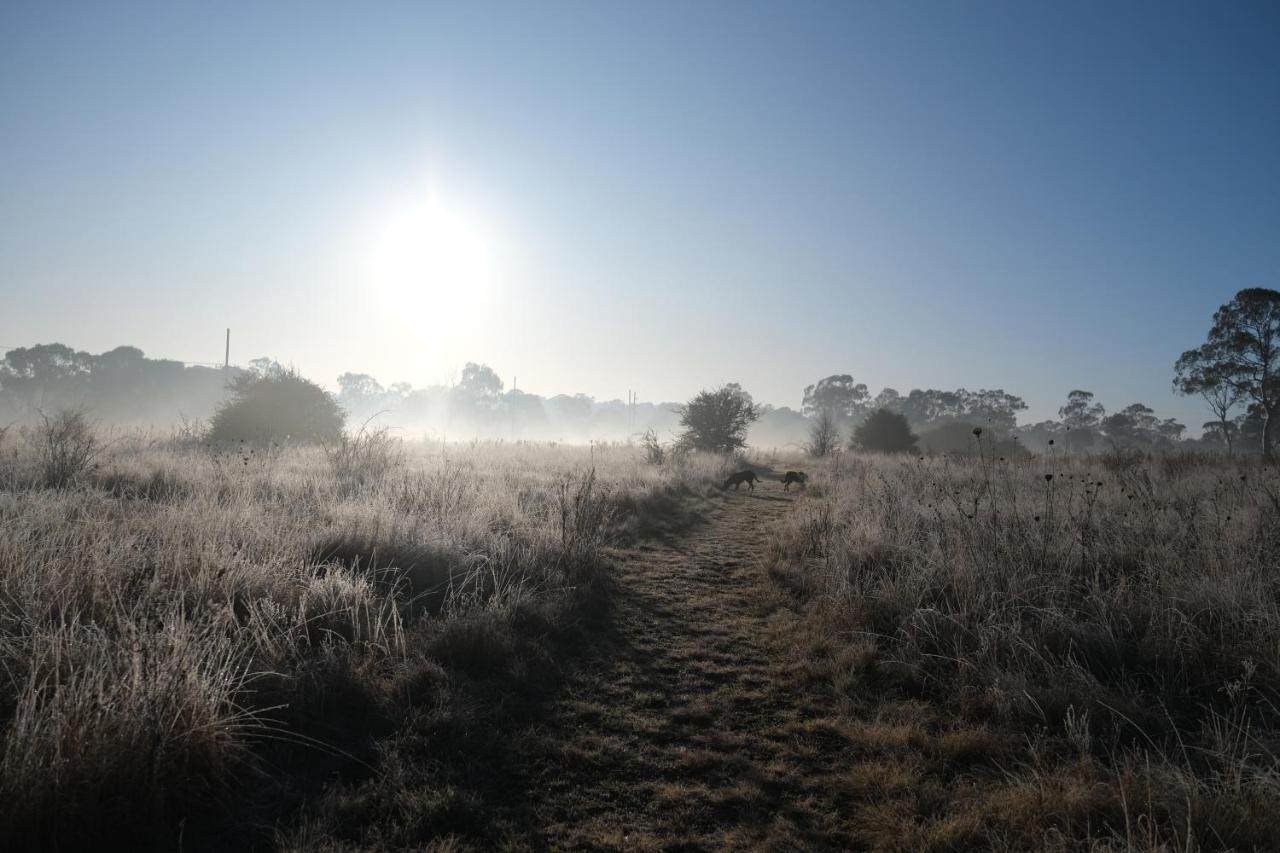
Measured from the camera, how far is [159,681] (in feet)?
7.69

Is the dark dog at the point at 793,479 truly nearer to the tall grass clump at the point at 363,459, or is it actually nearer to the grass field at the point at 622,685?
the grass field at the point at 622,685

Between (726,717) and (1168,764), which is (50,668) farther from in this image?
(1168,764)

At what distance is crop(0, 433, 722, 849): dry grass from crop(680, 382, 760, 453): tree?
18105 millimetres

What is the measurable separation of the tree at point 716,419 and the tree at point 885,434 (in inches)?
282

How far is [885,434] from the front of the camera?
27.9 metres

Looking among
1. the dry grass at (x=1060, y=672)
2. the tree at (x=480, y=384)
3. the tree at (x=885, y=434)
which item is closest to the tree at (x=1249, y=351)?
the tree at (x=885, y=434)

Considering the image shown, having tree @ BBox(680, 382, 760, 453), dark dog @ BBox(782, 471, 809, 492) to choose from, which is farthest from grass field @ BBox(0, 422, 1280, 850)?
tree @ BBox(680, 382, 760, 453)

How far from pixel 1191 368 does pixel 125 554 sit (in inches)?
1889

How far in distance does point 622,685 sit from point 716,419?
21484mm

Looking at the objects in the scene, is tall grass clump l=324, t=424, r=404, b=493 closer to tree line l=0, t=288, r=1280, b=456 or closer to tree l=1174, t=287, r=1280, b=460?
tree line l=0, t=288, r=1280, b=456

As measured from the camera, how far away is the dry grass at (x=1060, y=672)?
7.29 ft

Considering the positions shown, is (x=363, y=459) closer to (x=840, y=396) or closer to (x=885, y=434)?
(x=885, y=434)

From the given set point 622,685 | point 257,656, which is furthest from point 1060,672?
point 257,656

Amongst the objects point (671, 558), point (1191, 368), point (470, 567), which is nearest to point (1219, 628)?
point (671, 558)
